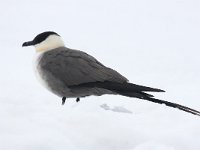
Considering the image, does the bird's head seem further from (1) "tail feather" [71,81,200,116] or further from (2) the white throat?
(1) "tail feather" [71,81,200,116]

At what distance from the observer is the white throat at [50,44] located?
277 inches

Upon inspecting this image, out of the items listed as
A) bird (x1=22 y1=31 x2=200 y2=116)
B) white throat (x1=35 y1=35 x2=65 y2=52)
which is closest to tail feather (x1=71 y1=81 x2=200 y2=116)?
bird (x1=22 y1=31 x2=200 y2=116)

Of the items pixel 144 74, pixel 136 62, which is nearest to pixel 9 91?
pixel 144 74

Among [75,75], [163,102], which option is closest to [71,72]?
[75,75]

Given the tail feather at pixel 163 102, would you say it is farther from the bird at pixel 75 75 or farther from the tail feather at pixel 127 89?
the bird at pixel 75 75

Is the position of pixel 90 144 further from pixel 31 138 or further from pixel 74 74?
pixel 74 74

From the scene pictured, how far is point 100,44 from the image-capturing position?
16.9m

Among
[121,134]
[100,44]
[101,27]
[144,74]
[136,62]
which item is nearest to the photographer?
[121,134]

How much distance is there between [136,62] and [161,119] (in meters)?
8.47

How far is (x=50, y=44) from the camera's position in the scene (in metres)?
7.06

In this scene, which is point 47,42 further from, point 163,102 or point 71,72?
point 163,102

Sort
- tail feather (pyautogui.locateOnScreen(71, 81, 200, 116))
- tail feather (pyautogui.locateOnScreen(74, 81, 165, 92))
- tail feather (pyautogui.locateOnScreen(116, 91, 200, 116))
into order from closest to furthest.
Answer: tail feather (pyautogui.locateOnScreen(116, 91, 200, 116))
tail feather (pyautogui.locateOnScreen(71, 81, 200, 116))
tail feather (pyautogui.locateOnScreen(74, 81, 165, 92))

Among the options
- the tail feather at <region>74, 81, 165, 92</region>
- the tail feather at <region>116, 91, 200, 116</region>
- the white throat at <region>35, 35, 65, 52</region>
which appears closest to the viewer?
the tail feather at <region>116, 91, 200, 116</region>

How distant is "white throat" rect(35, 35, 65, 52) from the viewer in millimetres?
7043
